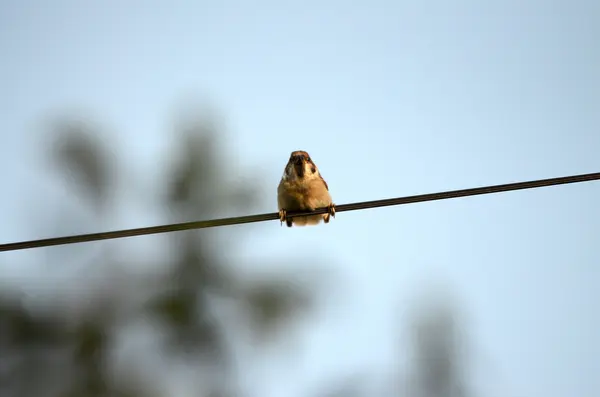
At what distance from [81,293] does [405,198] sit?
1.82 metres

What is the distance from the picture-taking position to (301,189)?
20.5ft

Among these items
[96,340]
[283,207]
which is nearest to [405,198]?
[96,340]

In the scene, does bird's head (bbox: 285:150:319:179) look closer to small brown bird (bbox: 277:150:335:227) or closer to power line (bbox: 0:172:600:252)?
small brown bird (bbox: 277:150:335:227)

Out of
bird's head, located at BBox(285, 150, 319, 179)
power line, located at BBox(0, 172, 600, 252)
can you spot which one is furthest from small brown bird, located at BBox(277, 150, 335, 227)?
power line, located at BBox(0, 172, 600, 252)

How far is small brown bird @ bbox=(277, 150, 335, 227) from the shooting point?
6.25m

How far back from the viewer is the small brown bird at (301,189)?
20.5 feet

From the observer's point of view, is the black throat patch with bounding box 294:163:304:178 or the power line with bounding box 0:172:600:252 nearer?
the power line with bounding box 0:172:600:252

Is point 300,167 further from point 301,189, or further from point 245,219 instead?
point 245,219

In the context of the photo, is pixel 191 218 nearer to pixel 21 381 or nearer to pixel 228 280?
pixel 228 280

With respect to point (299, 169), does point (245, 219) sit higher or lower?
lower

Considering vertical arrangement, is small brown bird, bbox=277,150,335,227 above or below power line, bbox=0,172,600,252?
above

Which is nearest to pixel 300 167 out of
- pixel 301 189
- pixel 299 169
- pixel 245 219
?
pixel 299 169

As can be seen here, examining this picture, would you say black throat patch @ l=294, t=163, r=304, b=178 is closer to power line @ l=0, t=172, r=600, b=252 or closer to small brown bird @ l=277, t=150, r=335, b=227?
small brown bird @ l=277, t=150, r=335, b=227

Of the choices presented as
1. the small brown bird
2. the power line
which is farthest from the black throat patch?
the power line
